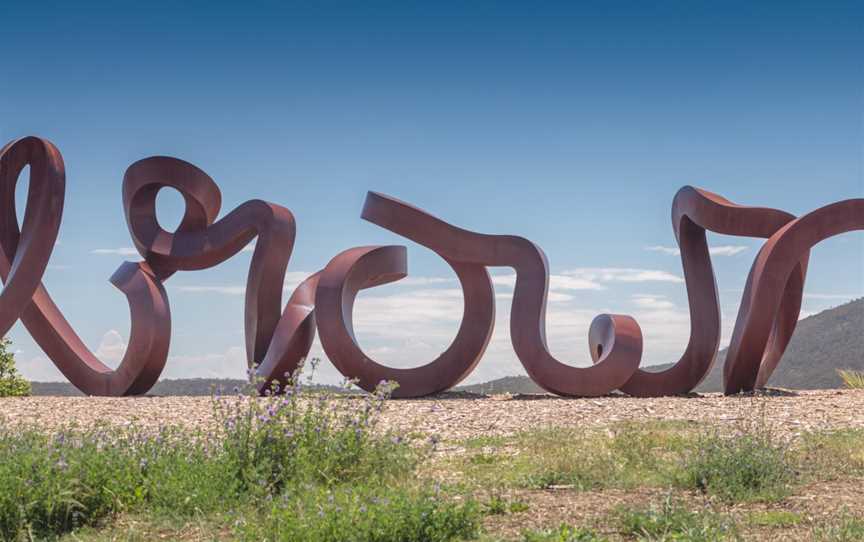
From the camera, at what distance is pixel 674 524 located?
649cm

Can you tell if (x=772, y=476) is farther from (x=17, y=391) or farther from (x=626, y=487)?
(x=17, y=391)

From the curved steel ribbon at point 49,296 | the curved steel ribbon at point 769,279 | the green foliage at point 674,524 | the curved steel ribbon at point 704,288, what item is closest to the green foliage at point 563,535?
the green foliage at point 674,524

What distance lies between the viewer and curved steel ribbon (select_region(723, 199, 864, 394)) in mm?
17812

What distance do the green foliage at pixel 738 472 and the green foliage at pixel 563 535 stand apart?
1960mm

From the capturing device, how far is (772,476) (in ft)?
26.0

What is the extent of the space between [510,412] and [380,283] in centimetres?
603

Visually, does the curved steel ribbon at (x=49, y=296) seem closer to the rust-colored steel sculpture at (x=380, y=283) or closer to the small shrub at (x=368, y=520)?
the rust-colored steel sculpture at (x=380, y=283)

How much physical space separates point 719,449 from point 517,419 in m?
5.75

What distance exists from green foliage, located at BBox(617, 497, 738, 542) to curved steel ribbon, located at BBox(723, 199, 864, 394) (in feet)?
38.7

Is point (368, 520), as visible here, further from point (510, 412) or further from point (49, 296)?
point (49, 296)

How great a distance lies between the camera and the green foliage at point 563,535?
239 inches

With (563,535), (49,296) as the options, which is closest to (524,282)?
(49,296)

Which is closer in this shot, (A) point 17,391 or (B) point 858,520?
(B) point 858,520

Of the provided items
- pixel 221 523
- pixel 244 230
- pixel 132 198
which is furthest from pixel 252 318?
pixel 221 523
